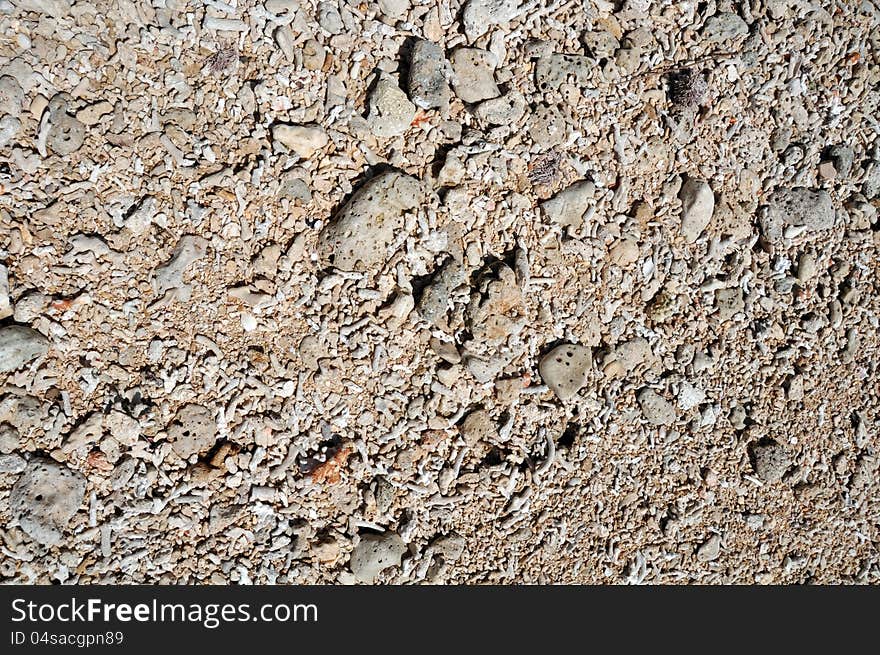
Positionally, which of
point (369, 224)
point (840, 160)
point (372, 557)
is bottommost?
point (372, 557)

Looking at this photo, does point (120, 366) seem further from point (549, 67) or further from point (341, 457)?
point (549, 67)

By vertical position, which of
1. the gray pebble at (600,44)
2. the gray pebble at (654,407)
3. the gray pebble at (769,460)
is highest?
the gray pebble at (600,44)

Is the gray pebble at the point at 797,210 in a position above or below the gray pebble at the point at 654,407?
above

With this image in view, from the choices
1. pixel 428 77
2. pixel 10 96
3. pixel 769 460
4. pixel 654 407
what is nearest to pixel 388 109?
pixel 428 77

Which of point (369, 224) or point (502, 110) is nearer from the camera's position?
point (369, 224)

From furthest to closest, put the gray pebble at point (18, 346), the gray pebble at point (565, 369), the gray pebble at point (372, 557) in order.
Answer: the gray pebble at point (565, 369), the gray pebble at point (372, 557), the gray pebble at point (18, 346)

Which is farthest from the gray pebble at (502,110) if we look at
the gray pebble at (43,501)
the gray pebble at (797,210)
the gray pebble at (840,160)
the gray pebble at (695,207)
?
the gray pebble at (43,501)

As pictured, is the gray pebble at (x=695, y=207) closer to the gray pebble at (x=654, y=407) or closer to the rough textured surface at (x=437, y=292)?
the rough textured surface at (x=437, y=292)

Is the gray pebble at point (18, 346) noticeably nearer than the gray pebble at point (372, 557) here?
Yes

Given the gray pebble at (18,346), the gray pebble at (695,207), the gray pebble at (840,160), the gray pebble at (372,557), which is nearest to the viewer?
the gray pebble at (18,346)

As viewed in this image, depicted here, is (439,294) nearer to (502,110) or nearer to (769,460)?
(502,110)

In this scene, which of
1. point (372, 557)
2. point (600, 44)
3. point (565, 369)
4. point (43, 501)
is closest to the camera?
point (43, 501)
